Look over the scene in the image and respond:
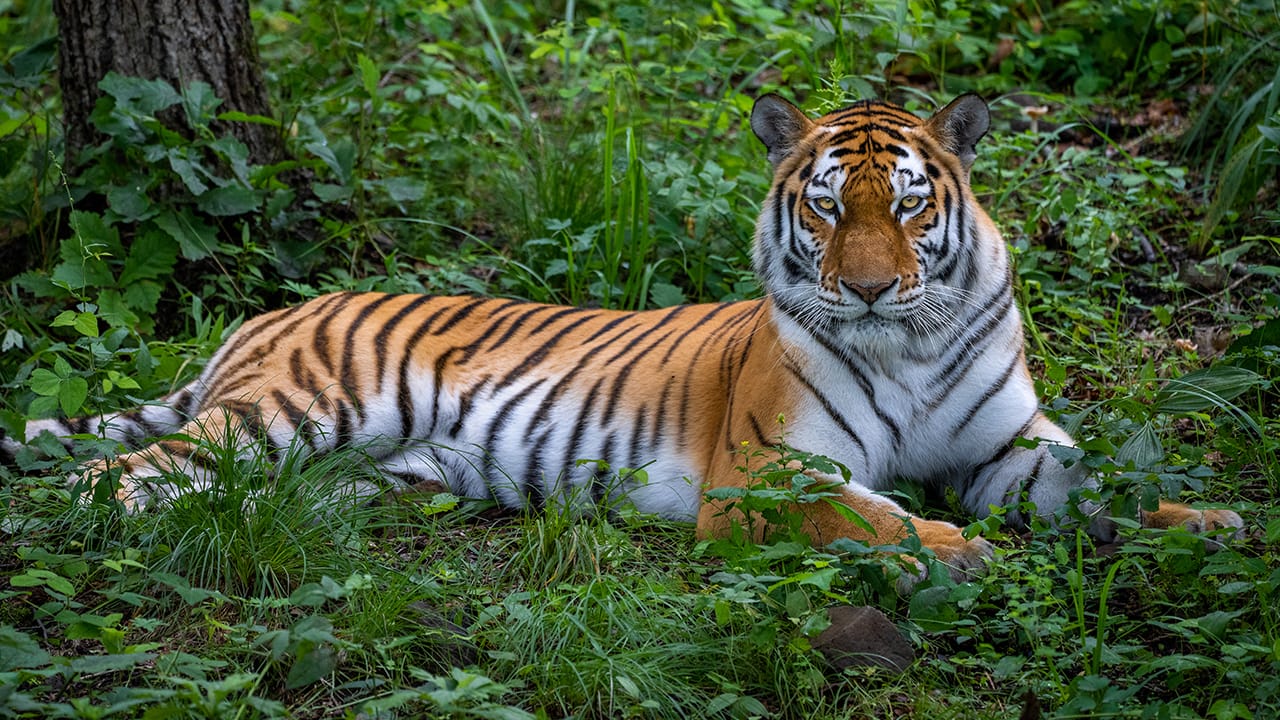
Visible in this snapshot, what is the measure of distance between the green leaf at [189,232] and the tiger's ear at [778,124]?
2.30 m

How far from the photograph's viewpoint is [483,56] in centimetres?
692

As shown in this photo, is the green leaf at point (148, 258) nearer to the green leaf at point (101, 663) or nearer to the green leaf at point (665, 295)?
the green leaf at point (665, 295)

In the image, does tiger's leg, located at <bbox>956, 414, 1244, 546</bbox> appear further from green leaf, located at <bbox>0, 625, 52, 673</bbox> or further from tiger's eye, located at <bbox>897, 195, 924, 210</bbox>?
green leaf, located at <bbox>0, 625, 52, 673</bbox>

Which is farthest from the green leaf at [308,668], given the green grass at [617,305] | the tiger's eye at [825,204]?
the tiger's eye at [825,204]

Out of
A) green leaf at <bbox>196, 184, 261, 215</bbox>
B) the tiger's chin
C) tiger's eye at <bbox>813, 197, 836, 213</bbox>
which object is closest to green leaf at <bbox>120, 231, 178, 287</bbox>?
green leaf at <bbox>196, 184, 261, 215</bbox>

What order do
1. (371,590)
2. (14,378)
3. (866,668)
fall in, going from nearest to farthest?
(866,668), (371,590), (14,378)

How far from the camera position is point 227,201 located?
4.79 metres

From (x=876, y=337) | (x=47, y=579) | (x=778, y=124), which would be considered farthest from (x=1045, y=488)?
(x=47, y=579)

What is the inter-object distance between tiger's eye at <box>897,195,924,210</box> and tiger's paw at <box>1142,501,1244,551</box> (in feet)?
3.32

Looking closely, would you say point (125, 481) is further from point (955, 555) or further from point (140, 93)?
point (955, 555)

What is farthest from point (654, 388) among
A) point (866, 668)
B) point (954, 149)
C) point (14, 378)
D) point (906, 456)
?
point (14, 378)

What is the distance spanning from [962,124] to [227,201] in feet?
Answer: 9.26

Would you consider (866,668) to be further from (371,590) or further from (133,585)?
(133,585)

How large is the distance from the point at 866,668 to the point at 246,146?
10.7ft
